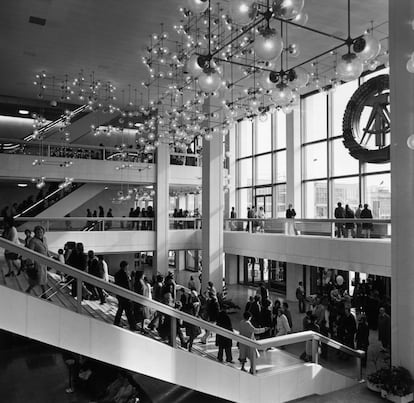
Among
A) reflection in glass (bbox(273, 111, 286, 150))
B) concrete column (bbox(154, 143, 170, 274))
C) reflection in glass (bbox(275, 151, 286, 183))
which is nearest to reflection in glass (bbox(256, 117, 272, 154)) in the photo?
reflection in glass (bbox(273, 111, 286, 150))

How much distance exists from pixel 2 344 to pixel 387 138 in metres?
12.6

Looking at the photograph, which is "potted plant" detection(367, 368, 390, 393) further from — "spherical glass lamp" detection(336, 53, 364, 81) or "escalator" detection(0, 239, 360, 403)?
"spherical glass lamp" detection(336, 53, 364, 81)

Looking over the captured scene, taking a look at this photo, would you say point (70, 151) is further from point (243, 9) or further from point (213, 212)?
point (243, 9)

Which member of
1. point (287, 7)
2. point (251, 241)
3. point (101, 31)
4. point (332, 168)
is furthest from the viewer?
point (332, 168)

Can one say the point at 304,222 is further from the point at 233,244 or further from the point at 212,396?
the point at 212,396

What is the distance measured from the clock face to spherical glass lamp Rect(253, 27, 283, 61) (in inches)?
420

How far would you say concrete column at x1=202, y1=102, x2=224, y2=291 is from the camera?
16.3 meters

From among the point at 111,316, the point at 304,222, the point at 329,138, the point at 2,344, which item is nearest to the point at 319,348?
the point at 111,316

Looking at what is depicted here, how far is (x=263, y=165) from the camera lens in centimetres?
2136

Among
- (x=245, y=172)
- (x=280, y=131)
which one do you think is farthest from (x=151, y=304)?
(x=245, y=172)

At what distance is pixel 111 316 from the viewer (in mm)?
5871

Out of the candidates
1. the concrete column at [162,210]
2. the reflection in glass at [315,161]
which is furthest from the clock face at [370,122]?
the concrete column at [162,210]

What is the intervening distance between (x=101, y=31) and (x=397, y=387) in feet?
34.6

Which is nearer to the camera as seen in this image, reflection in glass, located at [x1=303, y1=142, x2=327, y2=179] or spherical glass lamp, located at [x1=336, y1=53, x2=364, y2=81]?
spherical glass lamp, located at [x1=336, y1=53, x2=364, y2=81]
